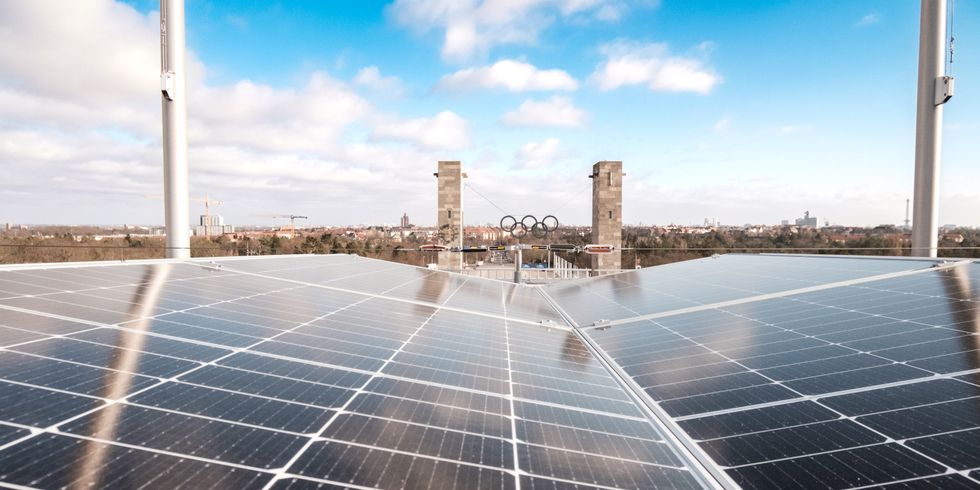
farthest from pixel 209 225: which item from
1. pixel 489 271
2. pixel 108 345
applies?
pixel 108 345

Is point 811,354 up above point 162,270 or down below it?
below

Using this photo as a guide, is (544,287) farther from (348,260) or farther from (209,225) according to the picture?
(209,225)

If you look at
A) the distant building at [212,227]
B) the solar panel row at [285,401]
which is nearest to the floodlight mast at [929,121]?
the solar panel row at [285,401]

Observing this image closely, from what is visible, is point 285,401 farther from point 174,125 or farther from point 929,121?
point 929,121

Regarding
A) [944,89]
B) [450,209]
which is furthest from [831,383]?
[450,209]

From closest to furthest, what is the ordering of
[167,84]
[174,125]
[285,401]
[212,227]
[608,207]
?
[285,401] < [167,84] < [174,125] < [608,207] < [212,227]

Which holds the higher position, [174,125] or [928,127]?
[928,127]
